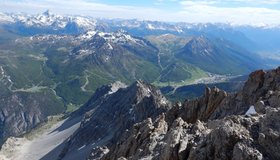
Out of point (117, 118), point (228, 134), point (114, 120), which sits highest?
point (228, 134)

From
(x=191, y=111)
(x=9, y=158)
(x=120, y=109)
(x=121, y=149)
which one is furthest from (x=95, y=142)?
(x=121, y=149)

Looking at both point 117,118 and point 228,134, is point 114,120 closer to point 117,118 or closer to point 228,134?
point 117,118

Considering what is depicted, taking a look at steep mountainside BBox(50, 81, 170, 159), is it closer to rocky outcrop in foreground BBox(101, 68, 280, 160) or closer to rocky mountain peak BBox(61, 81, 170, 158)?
rocky mountain peak BBox(61, 81, 170, 158)

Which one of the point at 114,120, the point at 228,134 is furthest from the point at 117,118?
the point at 228,134

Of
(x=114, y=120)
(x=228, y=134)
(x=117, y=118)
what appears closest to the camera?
(x=228, y=134)

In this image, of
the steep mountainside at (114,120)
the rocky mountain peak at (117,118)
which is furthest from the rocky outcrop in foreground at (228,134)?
the steep mountainside at (114,120)

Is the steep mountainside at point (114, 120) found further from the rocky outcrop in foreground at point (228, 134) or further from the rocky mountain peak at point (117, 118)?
the rocky outcrop in foreground at point (228, 134)

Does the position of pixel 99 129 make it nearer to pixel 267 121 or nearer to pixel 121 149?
pixel 121 149

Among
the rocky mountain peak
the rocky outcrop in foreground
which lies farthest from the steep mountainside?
the rocky outcrop in foreground
